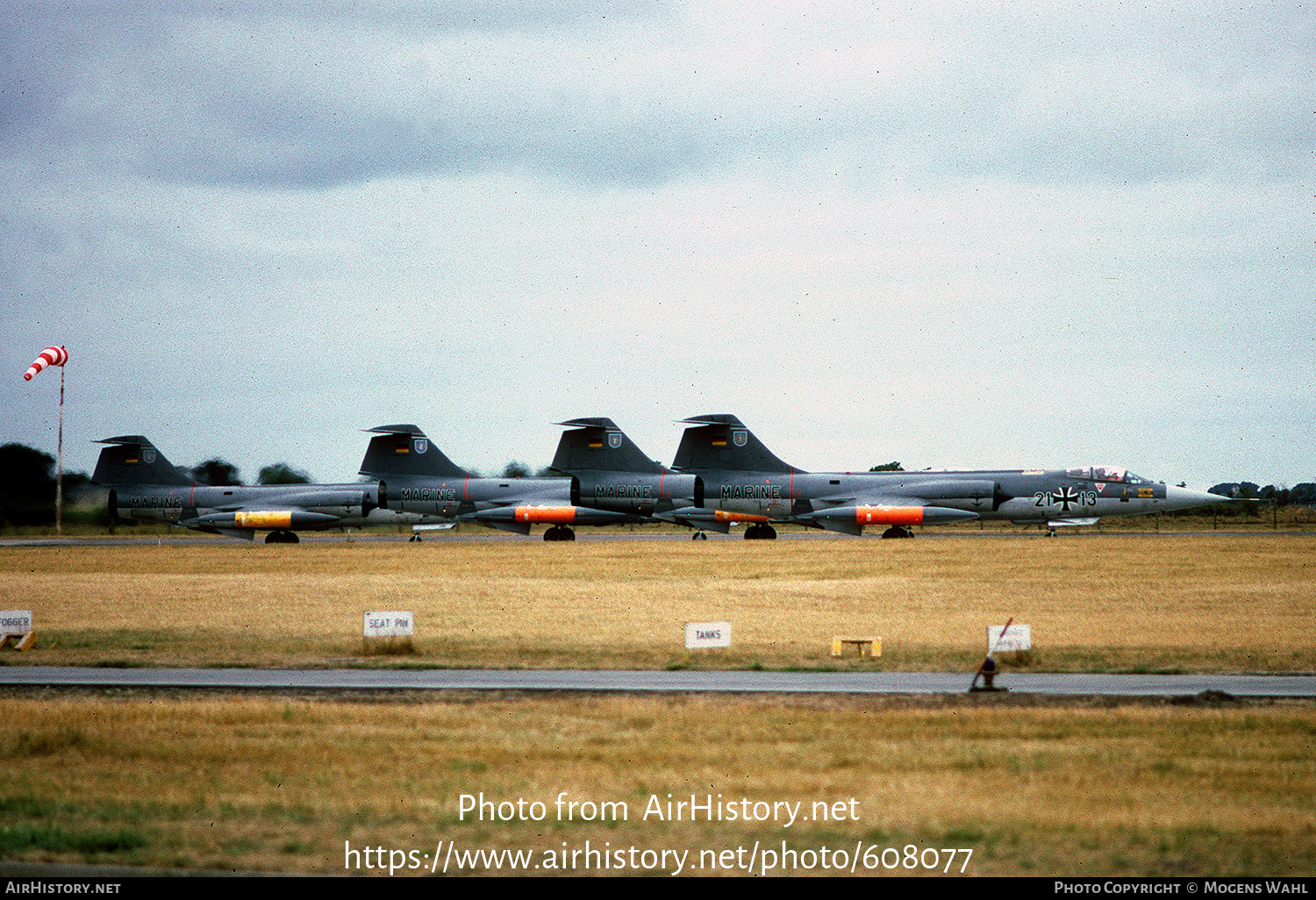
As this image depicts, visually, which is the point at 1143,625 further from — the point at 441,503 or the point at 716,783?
the point at 441,503

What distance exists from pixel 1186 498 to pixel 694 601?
115 feet

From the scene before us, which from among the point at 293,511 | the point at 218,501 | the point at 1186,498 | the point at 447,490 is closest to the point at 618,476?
the point at 447,490

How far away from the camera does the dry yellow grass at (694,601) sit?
70.9ft

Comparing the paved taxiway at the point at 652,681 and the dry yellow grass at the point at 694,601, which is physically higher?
the paved taxiway at the point at 652,681

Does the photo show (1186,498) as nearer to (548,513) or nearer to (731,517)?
(731,517)

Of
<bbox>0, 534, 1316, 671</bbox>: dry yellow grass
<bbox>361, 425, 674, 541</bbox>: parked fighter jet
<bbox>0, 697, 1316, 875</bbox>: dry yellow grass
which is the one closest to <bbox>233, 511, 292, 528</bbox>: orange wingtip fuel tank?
<bbox>361, 425, 674, 541</bbox>: parked fighter jet

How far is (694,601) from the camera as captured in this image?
3069 centimetres

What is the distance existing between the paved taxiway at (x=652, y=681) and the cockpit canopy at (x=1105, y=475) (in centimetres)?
3934

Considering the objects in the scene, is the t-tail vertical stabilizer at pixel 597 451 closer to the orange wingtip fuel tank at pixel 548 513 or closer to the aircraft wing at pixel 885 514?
the orange wingtip fuel tank at pixel 548 513

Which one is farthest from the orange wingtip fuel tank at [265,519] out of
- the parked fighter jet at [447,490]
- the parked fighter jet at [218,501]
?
the parked fighter jet at [447,490]

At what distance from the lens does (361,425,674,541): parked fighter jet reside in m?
59.9

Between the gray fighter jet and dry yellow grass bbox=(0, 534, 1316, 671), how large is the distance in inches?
240

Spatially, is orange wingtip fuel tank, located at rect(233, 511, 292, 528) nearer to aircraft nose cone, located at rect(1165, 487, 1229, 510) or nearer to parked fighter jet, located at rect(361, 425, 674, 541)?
parked fighter jet, located at rect(361, 425, 674, 541)

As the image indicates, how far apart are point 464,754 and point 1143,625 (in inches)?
692
